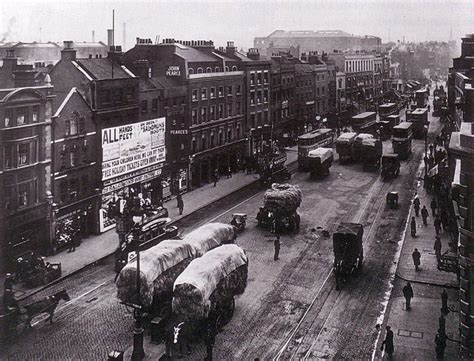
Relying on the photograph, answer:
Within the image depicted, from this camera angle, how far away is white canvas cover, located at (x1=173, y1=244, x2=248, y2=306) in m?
22.7

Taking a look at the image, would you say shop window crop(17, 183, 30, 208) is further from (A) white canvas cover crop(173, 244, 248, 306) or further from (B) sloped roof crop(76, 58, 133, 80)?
(A) white canvas cover crop(173, 244, 248, 306)

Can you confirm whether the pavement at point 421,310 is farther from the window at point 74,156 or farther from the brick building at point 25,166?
the window at point 74,156

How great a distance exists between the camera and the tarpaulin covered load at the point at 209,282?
73.8 ft

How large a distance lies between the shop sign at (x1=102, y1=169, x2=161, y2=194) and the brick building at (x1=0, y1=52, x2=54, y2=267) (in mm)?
6545

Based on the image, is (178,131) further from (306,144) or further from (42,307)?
(42,307)

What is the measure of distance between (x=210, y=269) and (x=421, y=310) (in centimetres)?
1137

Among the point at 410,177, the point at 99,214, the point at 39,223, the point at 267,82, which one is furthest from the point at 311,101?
the point at 39,223

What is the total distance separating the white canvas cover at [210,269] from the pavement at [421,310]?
7321mm

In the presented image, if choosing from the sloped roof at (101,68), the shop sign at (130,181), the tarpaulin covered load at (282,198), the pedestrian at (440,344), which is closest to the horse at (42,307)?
the shop sign at (130,181)

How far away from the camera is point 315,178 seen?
60.1 meters

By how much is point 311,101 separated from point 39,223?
6554 centimetres

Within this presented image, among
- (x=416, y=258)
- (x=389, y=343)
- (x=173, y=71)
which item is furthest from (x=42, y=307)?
(x=173, y=71)

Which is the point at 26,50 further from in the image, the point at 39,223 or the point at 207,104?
the point at 39,223

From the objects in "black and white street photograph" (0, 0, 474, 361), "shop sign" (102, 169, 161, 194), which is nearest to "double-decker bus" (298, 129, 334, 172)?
"black and white street photograph" (0, 0, 474, 361)
